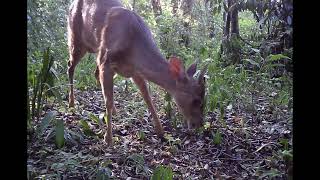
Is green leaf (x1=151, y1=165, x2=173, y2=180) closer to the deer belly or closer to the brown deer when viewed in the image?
the brown deer

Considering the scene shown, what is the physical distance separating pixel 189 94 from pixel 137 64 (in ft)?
2.39

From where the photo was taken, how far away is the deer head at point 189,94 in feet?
16.4

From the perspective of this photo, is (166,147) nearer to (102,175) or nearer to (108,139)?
(108,139)

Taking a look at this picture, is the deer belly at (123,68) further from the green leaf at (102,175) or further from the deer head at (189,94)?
the green leaf at (102,175)

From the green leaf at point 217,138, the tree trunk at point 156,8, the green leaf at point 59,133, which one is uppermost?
the tree trunk at point 156,8

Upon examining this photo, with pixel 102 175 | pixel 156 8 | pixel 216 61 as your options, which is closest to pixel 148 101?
pixel 102 175

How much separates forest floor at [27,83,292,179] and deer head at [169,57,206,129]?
0.60ft

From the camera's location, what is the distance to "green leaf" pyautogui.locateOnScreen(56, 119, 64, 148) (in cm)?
408

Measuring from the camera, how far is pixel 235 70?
736 cm

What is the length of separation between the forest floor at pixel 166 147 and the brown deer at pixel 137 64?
0.86ft

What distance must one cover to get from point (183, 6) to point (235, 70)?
5.07 meters

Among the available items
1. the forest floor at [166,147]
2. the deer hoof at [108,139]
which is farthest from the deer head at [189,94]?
the deer hoof at [108,139]
